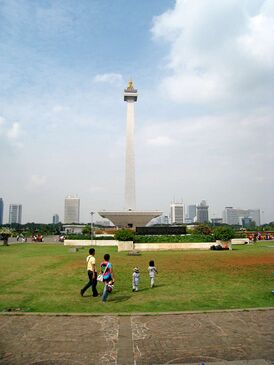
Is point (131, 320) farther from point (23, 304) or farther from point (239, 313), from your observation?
point (23, 304)

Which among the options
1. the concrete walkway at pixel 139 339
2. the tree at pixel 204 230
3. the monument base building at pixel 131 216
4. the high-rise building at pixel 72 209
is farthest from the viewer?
the high-rise building at pixel 72 209

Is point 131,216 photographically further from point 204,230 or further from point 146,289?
point 146,289

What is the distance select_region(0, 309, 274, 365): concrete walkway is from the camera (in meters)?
5.70

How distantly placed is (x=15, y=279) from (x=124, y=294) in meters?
5.20

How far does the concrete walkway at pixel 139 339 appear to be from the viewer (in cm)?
A: 570

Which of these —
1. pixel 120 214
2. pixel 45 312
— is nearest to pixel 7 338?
pixel 45 312

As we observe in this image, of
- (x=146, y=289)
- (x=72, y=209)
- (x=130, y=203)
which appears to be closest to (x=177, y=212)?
(x=72, y=209)

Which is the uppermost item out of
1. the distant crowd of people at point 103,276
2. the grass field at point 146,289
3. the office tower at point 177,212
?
the office tower at point 177,212

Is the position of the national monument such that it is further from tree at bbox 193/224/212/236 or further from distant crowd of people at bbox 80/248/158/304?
distant crowd of people at bbox 80/248/158/304

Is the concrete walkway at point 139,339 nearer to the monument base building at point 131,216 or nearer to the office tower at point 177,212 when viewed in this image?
the monument base building at point 131,216

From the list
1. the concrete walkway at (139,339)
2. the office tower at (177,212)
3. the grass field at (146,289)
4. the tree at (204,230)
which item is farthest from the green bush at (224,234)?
the office tower at (177,212)

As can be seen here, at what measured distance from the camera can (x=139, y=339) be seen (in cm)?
658

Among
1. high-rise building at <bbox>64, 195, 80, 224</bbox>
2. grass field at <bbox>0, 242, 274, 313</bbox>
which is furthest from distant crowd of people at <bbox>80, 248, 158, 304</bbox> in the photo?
high-rise building at <bbox>64, 195, 80, 224</bbox>

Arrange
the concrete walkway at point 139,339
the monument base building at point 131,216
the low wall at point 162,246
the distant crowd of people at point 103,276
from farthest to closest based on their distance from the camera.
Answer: the monument base building at point 131,216
the low wall at point 162,246
the distant crowd of people at point 103,276
the concrete walkway at point 139,339
